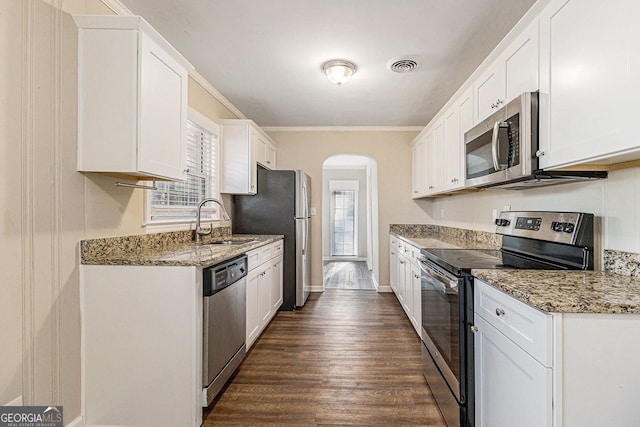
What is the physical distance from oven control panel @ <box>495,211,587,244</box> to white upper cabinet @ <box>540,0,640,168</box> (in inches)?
14.2

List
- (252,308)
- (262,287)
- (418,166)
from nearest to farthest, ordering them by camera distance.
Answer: (252,308), (262,287), (418,166)

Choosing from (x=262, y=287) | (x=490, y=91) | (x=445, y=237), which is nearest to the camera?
(x=490, y=91)

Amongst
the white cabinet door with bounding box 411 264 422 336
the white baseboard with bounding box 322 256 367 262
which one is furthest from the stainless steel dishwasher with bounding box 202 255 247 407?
the white baseboard with bounding box 322 256 367 262

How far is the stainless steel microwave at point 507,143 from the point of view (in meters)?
1.58

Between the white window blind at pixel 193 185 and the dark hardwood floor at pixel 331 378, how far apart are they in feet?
4.46

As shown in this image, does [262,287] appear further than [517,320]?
A: Yes

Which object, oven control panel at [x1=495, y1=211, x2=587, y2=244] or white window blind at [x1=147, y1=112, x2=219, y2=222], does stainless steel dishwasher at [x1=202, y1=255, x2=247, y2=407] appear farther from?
oven control panel at [x1=495, y1=211, x2=587, y2=244]

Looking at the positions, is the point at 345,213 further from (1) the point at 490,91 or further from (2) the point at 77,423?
(2) the point at 77,423

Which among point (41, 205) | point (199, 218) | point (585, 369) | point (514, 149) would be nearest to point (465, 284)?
point (585, 369)

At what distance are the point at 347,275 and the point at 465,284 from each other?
4603 mm

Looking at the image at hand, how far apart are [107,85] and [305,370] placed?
226 cm

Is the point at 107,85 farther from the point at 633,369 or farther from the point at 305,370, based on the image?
the point at 633,369

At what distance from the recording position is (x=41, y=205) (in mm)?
1509

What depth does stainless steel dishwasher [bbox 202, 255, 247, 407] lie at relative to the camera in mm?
1825
